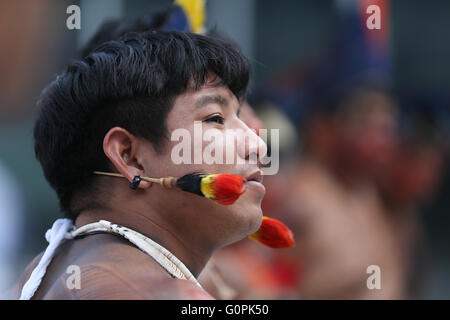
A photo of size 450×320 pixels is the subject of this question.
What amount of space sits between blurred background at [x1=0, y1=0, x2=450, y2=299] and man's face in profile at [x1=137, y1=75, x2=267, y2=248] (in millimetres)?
1790

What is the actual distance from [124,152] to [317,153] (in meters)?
4.01

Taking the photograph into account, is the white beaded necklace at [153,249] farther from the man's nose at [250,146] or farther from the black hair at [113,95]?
the man's nose at [250,146]

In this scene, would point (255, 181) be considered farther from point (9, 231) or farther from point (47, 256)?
point (9, 231)

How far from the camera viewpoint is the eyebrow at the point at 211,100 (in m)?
2.45

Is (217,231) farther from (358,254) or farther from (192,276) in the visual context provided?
(358,254)

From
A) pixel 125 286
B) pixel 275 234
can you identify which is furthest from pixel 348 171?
pixel 125 286

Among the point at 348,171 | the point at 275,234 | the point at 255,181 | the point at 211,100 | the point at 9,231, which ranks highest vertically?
the point at 211,100

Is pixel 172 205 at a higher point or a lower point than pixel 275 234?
higher

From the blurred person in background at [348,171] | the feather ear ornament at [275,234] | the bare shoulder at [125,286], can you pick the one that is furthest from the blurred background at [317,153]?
the bare shoulder at [125,286]

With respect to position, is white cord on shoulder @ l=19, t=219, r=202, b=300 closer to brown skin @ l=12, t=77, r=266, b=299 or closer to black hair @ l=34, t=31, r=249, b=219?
brown skin @ l=12, t=77, r=266, b=299

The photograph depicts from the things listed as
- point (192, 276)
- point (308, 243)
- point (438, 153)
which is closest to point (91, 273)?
point (192, 276)

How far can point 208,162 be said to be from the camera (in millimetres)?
2400

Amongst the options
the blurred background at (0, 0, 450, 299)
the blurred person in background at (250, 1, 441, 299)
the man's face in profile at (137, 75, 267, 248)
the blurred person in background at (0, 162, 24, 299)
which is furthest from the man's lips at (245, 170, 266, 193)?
the blurred person in background at (250, 1, 441, 299)

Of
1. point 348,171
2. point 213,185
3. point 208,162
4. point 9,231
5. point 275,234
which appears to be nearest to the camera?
point 213,185
